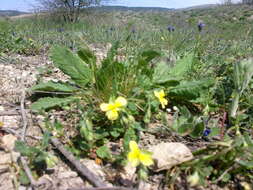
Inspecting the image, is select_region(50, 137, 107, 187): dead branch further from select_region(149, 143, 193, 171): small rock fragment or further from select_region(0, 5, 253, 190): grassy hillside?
select_region(149, 143, 193, 171): small rock fragment

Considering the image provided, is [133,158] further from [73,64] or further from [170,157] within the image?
[73,64]

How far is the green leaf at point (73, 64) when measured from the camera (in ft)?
6.31

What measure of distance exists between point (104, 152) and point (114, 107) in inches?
9.3

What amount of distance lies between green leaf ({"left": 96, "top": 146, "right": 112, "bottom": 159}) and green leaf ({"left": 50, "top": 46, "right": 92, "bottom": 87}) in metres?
0.71

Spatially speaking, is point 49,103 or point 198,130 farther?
point 49,103

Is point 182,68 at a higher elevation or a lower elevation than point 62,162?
higher

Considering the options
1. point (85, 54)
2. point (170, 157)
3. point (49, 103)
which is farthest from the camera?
point (85, 54)

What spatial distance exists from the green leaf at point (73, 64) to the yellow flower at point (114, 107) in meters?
0.60

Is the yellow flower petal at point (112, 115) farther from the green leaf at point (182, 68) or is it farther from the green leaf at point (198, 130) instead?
the green leaf at point (182, 68)

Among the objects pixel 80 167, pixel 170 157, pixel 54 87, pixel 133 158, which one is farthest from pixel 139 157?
pixel 54 87

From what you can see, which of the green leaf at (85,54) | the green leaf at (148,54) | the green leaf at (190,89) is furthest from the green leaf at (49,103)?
the green leaf at (190,89)

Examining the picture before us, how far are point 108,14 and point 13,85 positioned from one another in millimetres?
15263

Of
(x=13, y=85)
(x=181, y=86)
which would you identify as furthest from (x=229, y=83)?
(x=13, y=85)

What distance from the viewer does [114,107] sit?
→ 4.50 feet
